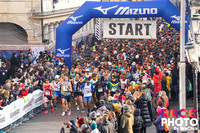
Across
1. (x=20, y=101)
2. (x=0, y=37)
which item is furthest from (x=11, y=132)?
(x=0, y=37)

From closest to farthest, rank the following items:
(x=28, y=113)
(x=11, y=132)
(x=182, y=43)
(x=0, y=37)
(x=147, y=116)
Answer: (x=182, y=43)
(x=147, y=116)
(x=11, y=132)
(x=28, y=113)
(x=0, y=37)

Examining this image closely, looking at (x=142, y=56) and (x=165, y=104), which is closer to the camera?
(x=165, y=104)

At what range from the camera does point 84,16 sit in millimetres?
26984

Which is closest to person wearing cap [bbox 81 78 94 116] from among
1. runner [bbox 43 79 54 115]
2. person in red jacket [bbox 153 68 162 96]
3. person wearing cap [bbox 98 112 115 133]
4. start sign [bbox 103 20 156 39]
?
runner [bbox 43 79 54 115]

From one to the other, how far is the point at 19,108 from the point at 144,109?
4.86 metres

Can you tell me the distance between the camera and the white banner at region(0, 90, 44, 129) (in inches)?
734

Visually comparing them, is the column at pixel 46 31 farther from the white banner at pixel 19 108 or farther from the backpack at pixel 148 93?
the backpack at pixel 148 93

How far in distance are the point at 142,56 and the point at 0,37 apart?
30.9 feet

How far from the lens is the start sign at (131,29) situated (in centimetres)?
2602

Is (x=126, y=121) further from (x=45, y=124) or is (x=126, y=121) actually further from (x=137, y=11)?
(x=137, y=11)

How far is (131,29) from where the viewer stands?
2608 centimetres

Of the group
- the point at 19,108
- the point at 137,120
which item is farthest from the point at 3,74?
the point at 137,120

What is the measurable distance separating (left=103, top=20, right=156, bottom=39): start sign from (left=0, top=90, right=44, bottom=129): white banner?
5.08 meters

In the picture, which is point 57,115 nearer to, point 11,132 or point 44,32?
point 11,132
